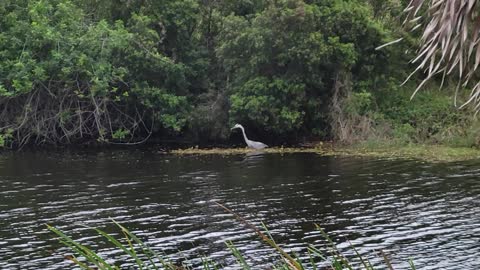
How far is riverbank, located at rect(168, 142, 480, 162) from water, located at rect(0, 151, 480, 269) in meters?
1.22

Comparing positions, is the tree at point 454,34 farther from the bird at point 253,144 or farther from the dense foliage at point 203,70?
the bird at point 253,144

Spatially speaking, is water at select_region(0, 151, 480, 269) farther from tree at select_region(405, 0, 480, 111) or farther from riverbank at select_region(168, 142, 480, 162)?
tree at select_region(405, 0, 480, 111)

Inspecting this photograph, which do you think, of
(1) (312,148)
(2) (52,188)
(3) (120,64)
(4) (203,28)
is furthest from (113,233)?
(4) (203,28)

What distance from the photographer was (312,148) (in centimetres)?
3120

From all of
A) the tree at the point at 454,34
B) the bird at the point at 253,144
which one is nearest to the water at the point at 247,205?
the bird at the point at 253,144

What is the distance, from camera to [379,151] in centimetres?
2922

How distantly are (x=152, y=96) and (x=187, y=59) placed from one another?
2622 mm

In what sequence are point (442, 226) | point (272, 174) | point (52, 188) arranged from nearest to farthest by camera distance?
point (442, 226), point (52, 188), point (272, 174)

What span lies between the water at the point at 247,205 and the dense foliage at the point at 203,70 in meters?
3.52

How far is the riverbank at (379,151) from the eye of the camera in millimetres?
27505

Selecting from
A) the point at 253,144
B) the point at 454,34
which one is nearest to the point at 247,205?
the point at 253,144

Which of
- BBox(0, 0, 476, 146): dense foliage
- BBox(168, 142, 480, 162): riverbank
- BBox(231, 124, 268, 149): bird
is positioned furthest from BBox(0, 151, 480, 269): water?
BBox(0, 0, 476, 146): dense foliage

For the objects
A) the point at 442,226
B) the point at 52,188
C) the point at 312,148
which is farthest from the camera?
the point at 312,148

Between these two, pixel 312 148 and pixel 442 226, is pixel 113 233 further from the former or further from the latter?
pixel 312 148
